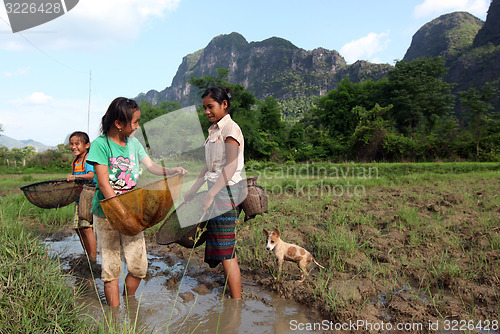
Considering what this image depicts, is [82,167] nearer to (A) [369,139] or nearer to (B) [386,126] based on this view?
(A) [369,139]

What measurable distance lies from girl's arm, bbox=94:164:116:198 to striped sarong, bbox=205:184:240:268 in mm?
733

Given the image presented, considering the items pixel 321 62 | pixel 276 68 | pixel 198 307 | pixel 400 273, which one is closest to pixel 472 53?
pixel 321 62

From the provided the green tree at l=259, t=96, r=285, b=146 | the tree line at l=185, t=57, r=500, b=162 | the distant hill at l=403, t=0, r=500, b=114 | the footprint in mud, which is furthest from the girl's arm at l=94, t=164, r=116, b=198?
the distant hill at l=403, t=0, r=500, b=114

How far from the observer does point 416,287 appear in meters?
2.84

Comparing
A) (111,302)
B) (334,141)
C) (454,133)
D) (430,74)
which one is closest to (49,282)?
(111,302)

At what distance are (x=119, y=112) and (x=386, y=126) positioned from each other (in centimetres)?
2063

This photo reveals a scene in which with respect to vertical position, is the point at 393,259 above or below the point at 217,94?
below

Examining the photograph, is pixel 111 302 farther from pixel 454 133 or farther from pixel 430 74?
pixel 430 74

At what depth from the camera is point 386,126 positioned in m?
20.1

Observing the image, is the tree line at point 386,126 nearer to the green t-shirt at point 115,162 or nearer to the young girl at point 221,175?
the young girl at point 221,175

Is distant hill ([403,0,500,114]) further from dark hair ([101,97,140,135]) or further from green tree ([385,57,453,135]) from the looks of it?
dark hair ([101,97,140,135])

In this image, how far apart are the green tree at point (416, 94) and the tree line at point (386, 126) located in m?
0.07

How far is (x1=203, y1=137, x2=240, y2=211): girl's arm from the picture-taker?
218 centimetres

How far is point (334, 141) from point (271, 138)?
28.4 ft
